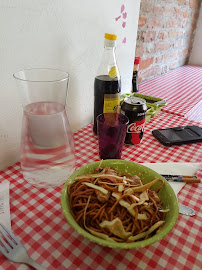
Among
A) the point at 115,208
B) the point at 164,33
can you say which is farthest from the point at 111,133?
the point at 164,33

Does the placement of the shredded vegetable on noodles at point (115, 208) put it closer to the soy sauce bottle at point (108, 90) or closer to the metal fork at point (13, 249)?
Answer: the metal fork at point (13, 249)

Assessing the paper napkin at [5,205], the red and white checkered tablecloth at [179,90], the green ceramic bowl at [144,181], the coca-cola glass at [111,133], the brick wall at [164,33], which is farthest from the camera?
the brick wall at [164,33]

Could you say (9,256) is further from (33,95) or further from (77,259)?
(33,95)

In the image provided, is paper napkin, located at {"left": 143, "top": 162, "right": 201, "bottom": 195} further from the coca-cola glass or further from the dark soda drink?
the dark soda drink

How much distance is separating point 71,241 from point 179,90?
121cm

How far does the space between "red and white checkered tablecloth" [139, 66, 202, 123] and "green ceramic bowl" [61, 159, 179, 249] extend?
0.59m

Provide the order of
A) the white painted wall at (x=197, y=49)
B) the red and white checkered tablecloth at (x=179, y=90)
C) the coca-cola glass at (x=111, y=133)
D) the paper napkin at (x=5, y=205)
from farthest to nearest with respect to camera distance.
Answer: the white painted wall at (x=197, y=49) → the red and white checkered tablecloth at (x=179, y=90) → the coca-cola glass at (x=111, y=133) → the paper napkin at (x=5, y=205)

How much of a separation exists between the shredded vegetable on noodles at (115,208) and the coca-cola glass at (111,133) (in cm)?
18

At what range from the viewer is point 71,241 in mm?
425

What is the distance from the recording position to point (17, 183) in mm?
567

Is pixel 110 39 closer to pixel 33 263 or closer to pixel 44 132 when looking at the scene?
pixel 44 132

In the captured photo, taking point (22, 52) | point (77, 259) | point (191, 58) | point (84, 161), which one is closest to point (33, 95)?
point (22, 52)

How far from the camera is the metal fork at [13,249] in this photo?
38cm

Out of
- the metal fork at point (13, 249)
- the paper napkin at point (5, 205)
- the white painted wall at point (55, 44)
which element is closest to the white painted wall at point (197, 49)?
the white painted wall at point (55, 44)
